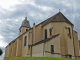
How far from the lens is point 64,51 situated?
1958 cm

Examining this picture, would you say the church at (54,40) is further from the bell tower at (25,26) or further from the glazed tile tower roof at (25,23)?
the glazed tile tower roof at (25,23)

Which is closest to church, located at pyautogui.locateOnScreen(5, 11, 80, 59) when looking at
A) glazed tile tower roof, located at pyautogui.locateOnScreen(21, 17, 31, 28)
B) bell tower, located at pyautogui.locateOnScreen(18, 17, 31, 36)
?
bell tower, located at pyautogui.locateOnScreen(18, 17, 31, 36)

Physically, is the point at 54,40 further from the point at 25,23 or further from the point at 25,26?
the point at 25,23

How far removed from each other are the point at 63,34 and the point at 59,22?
292cm

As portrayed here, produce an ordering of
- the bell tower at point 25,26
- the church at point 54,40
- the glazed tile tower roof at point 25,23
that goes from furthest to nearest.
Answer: the glazed tile tower roof at point 25,23
the bell tower at point 25,26
the church at point 54,40

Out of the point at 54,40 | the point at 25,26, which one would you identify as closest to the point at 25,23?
the point at 25,26

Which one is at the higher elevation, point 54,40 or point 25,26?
point 25,26

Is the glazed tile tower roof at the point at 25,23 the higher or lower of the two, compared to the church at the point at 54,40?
higher

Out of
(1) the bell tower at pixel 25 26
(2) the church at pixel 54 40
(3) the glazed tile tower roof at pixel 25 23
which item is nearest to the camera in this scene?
(2) the church at pixel 54 40

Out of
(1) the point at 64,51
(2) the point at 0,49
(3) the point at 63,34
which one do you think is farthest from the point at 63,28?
(2) the point at 0,49

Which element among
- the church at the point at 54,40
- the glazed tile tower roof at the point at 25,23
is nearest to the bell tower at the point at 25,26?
the glazed tile tower roof at the point at 25,23

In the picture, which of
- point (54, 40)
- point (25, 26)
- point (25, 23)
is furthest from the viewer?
point (25, 23)

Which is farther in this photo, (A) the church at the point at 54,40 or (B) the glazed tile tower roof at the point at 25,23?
(B) the glazed tile tower roof at the point at 25,23

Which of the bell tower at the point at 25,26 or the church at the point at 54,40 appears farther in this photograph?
the bell tower at the point at 25,26
